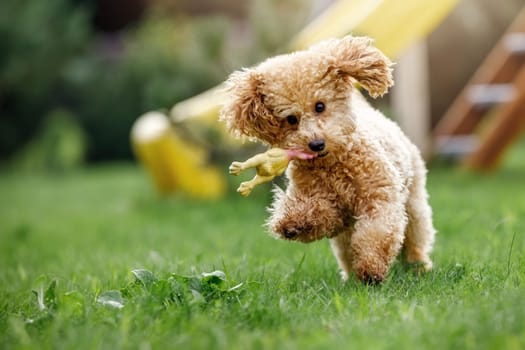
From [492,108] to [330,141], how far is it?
5.47 meters

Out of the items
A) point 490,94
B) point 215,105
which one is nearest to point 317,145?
point 215,105

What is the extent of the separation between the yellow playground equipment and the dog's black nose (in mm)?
3431

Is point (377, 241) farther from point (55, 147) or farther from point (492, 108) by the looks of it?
point (55, 147)

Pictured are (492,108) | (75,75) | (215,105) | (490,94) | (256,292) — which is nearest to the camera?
(256,292)

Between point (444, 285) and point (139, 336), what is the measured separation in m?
1.12

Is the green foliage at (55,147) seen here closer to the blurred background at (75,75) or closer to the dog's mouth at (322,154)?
the blurred background at (75,75)

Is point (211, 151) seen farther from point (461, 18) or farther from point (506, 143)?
point (461, 18)

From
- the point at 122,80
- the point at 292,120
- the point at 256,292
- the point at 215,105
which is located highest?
the point at 292,120

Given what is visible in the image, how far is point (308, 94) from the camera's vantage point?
280 cm

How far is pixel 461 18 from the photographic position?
29.0 ft

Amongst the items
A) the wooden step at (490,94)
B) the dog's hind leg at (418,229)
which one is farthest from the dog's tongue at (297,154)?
the wooden step at (490,94)

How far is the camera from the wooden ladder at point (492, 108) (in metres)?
7.27

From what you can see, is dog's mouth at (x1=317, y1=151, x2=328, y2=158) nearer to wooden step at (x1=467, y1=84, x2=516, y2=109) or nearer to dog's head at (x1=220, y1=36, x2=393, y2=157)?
dog's head at (x1=220, y1=36, x2=393, y2=157)

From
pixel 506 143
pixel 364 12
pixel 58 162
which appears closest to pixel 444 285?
pixel 364 12
